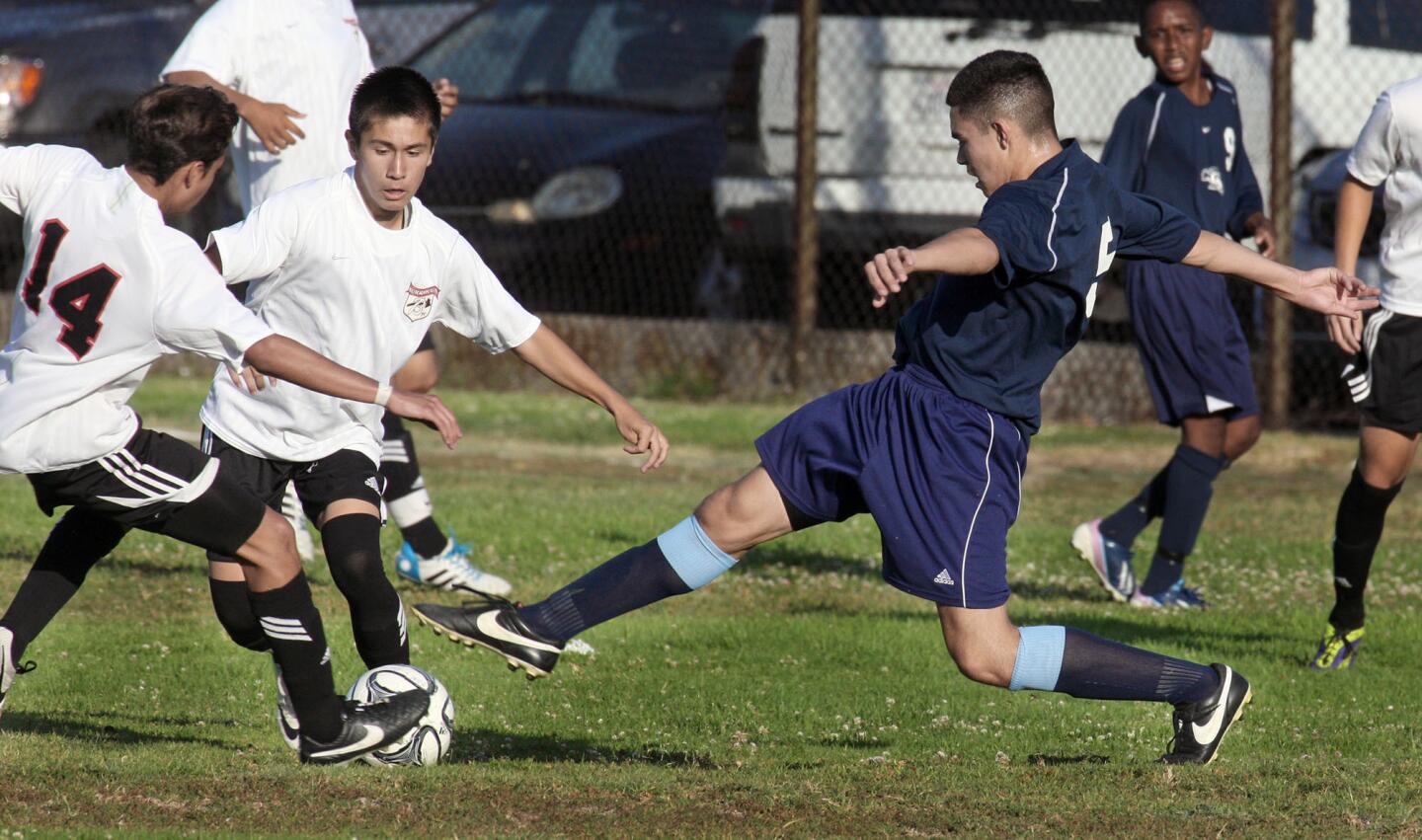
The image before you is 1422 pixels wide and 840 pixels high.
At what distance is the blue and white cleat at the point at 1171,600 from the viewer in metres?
7.42

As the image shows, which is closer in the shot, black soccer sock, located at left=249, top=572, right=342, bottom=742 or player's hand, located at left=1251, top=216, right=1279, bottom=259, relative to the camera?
black soccer sock, located at left=249, top=572, right=342, bottom=742

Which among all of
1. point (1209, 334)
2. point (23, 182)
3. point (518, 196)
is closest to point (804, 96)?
point (518, 196)

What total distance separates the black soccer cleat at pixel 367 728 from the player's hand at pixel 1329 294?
98.8 inches

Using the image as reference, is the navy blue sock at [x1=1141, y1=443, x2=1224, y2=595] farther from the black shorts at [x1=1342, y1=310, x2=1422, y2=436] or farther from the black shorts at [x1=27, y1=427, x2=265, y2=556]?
Answer: the black shorts at [x1=27, y1=427, x2=265, y2=556]

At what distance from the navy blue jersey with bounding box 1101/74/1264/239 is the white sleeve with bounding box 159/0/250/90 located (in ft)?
10.8

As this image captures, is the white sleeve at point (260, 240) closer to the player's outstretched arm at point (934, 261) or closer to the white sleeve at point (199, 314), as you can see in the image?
the white sleeve at point (199, 314)

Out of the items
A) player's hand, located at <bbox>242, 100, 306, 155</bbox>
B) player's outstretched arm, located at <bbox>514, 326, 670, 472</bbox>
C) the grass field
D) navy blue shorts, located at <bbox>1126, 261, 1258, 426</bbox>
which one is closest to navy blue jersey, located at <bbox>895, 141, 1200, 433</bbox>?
player's outstretched arm, located at <bbox>514, 326, 670, 472</bbox>

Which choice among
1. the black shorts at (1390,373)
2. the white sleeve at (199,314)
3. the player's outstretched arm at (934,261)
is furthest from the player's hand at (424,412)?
the black shorts at (1390,373)

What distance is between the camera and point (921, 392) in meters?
4.73

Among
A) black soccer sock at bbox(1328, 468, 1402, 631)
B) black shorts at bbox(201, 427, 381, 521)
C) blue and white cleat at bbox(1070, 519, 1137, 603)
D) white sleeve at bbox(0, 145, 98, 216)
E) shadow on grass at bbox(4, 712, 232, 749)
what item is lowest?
blue and white cleat at bbox(1070, 519, 1137, 603)

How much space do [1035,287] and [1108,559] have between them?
10.4 feet

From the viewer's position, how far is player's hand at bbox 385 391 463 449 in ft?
14.0

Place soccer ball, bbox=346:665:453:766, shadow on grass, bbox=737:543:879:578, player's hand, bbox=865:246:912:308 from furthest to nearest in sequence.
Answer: shadow on grass, bbox=737:543:879:578
soccer ball, bbox=346:665:453:766
player's hand, bbox=865:246:912:308

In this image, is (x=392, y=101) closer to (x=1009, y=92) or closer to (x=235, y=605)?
(x=235, y=605)
